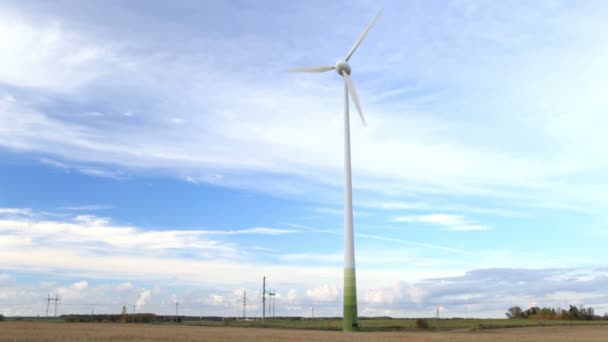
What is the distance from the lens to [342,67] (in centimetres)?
9650

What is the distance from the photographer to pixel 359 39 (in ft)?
320

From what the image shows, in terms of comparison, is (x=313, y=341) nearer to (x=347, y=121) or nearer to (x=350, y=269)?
(x=350, y=269)

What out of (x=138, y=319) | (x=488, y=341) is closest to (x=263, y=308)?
(x=138, y=319)

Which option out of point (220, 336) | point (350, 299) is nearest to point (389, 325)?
point (350, 299)

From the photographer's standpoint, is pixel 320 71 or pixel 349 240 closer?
pixel 349 240

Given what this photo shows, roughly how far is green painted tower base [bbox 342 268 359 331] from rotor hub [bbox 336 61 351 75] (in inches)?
1327

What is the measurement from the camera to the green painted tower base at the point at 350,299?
8162cm

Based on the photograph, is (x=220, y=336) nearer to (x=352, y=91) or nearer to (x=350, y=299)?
(x=350, y=299)

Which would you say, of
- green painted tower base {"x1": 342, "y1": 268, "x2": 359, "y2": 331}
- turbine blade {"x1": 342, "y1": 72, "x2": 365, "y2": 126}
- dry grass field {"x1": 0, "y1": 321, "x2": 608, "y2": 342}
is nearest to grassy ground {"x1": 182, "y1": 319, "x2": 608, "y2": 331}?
green painted tower base {"x1": 342, "y1": 268, "x2": 359, "y2": 331}

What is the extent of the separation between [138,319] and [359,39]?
353ft

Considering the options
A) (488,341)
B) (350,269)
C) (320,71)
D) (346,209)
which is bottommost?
(488,341)

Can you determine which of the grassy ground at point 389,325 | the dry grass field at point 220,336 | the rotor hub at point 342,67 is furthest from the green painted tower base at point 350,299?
the rotor hub at point 342,67

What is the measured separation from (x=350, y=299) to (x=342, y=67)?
124 ft

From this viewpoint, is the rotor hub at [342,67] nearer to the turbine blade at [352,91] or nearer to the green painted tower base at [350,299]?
the turbine blade at [352,91]
